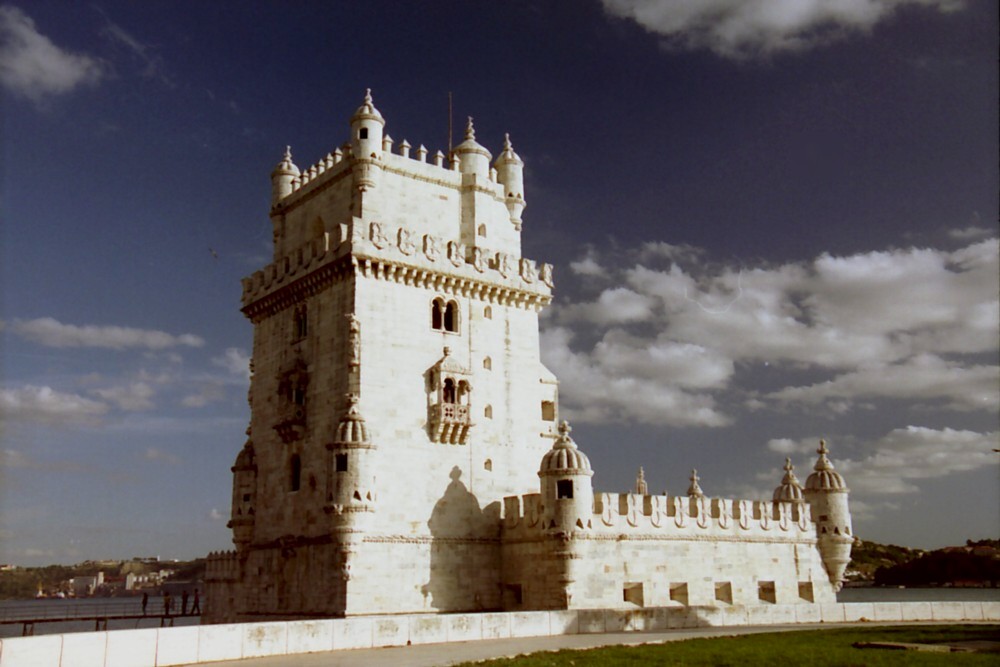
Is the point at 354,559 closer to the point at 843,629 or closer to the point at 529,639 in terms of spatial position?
the point at 529,639

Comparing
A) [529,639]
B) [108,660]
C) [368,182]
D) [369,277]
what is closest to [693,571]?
[529,639]

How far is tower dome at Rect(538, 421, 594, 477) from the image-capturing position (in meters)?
37.9

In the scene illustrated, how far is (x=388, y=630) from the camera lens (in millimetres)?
28219

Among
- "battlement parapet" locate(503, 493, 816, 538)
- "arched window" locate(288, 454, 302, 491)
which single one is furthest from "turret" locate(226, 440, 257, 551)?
"battlement parapet" locate(503, 493, 816, 538)

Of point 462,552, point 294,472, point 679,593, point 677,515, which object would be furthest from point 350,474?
point 679,593

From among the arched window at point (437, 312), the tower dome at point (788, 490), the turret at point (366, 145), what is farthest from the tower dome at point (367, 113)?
the tower dome at point (788, 490)

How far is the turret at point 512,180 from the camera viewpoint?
47.1m

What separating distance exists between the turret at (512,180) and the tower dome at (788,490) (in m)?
18.4

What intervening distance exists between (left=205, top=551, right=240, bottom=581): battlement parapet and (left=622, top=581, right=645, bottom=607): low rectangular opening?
57.9ft

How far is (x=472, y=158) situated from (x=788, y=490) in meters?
22.7

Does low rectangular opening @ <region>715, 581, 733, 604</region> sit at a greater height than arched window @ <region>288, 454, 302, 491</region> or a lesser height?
lesser

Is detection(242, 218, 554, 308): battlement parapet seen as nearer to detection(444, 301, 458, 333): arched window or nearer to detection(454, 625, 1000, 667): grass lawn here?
detection(444, 301, 458, 333): arched window

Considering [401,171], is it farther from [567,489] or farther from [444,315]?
[567,489]

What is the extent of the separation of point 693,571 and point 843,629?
8.68 metres
